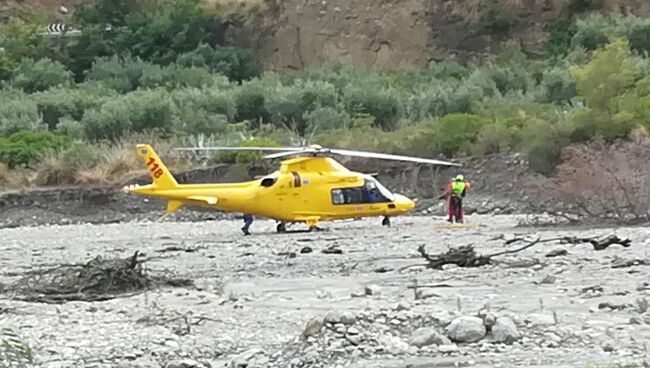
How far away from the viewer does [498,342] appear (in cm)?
1127

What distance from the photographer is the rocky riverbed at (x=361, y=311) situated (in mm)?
11211

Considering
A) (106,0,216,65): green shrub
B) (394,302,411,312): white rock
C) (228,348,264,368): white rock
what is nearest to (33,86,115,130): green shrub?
(106,0,216,65): green shrub

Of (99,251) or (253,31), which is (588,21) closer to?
(253,31)

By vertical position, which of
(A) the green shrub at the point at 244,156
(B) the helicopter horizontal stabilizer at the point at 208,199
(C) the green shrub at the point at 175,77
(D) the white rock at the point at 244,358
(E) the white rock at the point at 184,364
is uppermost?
(C) the green shrub at the point at 175,77

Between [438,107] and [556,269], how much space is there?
107ft

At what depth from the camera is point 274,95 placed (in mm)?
53219

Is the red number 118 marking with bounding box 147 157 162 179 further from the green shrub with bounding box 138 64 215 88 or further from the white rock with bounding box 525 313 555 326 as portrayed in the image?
the green shrub with bounding box 138 64 215 88

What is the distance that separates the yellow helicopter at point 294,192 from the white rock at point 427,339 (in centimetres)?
1819

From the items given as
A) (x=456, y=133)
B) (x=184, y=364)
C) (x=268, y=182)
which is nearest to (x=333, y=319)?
(x=184, y=364)

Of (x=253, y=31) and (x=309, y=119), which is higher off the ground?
(x=253, y=31)

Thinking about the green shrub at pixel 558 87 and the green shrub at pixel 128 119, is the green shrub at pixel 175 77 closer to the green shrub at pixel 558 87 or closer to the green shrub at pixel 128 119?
the green shrub at pixel 128 119

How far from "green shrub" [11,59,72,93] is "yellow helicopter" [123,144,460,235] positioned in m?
31.8

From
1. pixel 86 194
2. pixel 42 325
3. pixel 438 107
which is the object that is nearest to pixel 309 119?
pixel 438 107

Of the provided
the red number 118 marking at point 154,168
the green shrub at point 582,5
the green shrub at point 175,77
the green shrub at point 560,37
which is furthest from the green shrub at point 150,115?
the green shrub at point 582,5
